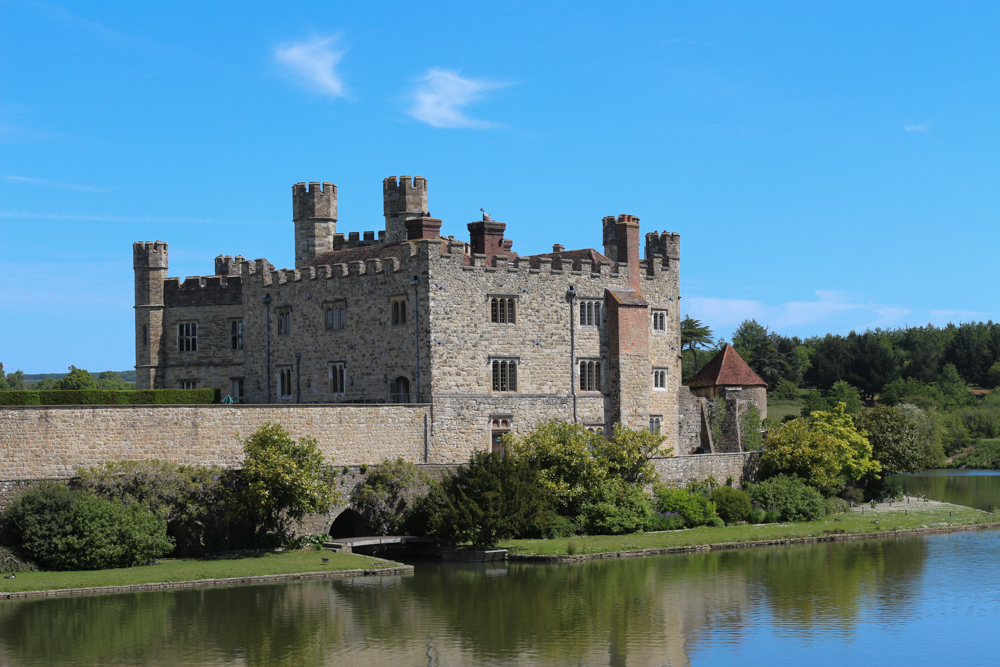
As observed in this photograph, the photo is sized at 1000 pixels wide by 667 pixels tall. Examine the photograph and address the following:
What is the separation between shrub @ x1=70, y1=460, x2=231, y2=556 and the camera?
37.8m

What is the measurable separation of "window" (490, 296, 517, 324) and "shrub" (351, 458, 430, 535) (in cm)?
824

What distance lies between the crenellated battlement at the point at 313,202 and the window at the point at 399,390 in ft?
38.8

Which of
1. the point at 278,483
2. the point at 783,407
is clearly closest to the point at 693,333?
the point at 783,407

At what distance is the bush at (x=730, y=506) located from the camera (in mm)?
50312

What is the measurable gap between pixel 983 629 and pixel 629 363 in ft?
76.4

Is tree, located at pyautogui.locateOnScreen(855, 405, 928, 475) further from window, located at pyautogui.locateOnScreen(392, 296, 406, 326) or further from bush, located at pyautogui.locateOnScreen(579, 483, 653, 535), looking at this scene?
window, located at pyautogui.locateOnScreen(392, 296, 406, 326)

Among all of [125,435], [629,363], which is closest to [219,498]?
[125,435]

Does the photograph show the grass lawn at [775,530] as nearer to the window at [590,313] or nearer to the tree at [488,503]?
the tree at [488,503]

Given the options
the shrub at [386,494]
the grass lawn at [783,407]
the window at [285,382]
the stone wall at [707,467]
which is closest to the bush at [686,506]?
the stone wall at [707,467]

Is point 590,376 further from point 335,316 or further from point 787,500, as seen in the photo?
point 335,316

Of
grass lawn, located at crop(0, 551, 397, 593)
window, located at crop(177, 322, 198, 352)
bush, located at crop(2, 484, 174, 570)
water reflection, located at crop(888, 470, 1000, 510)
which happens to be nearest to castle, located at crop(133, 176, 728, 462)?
window, located at crop(177, 322, 198, 352)

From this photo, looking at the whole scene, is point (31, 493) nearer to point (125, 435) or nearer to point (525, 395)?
point (125, 435)

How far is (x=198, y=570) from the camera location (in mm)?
36438

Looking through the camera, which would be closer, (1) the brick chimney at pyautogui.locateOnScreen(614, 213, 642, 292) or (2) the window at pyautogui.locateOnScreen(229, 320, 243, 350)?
(1) the brick chimney at pyautogui.locateOnScreen(614, 213, 642, 292)
